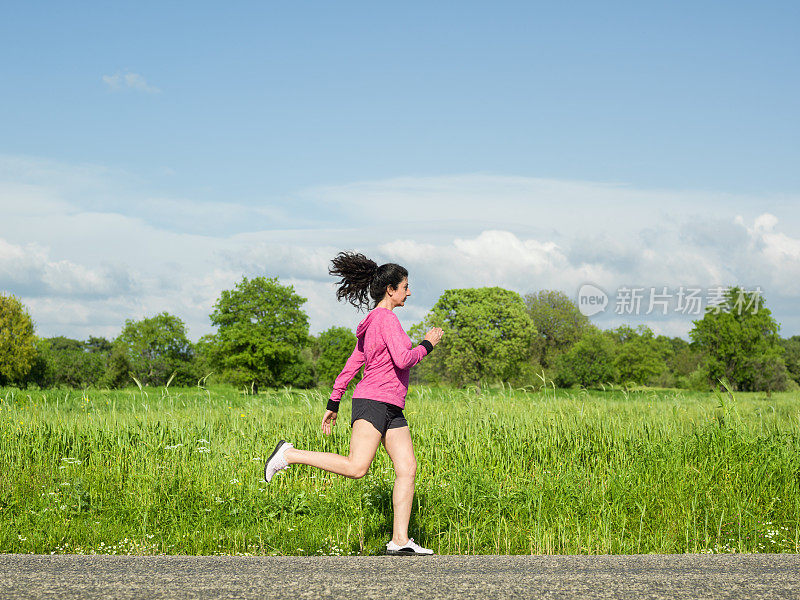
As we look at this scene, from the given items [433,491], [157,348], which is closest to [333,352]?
[157,348]

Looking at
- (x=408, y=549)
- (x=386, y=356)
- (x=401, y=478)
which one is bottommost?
(x=408, y=549)

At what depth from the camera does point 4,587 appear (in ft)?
12.9

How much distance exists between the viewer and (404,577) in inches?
161

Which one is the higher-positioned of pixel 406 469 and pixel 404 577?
pixel 406 469

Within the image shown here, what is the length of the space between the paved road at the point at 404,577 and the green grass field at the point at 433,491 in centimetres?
96

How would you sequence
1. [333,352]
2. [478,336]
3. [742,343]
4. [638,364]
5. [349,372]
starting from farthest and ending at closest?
[333,352] → [638,364] → [478,336] → [742,343] → [349,372]

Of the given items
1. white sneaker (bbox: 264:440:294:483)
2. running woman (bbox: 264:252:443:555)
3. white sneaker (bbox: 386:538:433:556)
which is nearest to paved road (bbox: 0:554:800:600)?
white sneaker (bbox: 386:538:433:556)

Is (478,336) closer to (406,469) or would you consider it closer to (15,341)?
(15,341)

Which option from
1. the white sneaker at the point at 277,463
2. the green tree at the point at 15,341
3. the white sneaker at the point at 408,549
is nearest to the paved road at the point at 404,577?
the white sneaker at the point at 408,549

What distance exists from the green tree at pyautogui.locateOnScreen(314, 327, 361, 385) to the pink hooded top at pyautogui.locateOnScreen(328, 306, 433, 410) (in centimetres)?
6370

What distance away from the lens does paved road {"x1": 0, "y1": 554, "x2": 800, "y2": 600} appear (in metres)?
3.72

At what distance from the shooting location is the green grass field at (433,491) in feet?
19.3

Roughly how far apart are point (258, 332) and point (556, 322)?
36051 millimetres

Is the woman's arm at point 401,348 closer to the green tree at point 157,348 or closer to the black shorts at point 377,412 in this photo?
the black shorts at point 377,412
